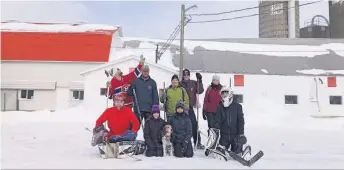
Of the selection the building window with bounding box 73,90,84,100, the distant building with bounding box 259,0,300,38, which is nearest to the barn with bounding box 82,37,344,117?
the building window with bounding box 73,90,84,100

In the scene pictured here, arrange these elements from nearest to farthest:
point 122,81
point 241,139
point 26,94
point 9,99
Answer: point 241,139
point 122,81
point 26,94
point 9,99

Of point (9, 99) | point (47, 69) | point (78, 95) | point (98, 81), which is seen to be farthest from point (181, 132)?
point (9, 99)

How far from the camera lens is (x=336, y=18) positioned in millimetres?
45812

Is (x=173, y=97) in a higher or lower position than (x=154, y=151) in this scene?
higher

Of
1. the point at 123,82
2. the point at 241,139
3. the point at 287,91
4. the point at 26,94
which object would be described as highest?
the point at 123,82

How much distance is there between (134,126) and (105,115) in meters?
0.55

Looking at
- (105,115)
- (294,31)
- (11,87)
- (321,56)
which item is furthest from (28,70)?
(294,31)

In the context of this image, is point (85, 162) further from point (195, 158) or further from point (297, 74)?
point (297, 74)

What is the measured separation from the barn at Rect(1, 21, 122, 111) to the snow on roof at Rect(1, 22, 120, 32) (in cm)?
205

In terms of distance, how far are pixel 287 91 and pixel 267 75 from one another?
1.80m

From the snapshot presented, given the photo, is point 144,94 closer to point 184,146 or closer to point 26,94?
point 184,146

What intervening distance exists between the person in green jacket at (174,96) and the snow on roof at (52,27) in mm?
27041

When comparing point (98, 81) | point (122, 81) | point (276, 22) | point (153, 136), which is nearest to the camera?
point (153, 136)

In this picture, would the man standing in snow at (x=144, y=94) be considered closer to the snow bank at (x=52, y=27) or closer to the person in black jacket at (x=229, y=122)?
the person in black jacket at (x=229, y=122)
